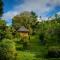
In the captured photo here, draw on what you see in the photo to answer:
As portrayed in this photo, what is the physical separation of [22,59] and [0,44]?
3108 mm

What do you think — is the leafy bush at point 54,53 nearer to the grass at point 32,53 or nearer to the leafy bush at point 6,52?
the grass at point 32,53

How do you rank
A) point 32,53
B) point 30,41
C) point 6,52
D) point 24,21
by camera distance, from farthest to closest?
point 24,21 < point 30,41 < point 32,53 < point 6,52

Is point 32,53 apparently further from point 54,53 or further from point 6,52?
point 6,52

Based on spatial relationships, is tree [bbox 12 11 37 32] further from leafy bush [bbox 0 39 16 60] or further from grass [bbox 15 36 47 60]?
leafy bush [bbox 0 39 16 60]

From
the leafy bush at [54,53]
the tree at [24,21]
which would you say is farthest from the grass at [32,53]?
the tree at [24,21]

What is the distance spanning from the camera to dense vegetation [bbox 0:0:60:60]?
25.4 m

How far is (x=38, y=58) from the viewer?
29.6 metres

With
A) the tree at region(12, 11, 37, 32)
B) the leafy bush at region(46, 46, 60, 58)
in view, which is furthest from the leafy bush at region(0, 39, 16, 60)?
the tree at region(12, 11, 37, 32)

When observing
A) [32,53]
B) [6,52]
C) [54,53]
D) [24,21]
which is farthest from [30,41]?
[24,21]

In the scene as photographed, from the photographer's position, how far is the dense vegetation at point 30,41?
83.2ft

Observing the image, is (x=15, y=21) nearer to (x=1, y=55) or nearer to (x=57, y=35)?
(x=57, y=35)

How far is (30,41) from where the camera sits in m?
52.3

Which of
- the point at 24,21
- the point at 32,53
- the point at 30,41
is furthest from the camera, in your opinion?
the point at 24,21

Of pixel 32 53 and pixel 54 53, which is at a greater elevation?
pixel 54 53
